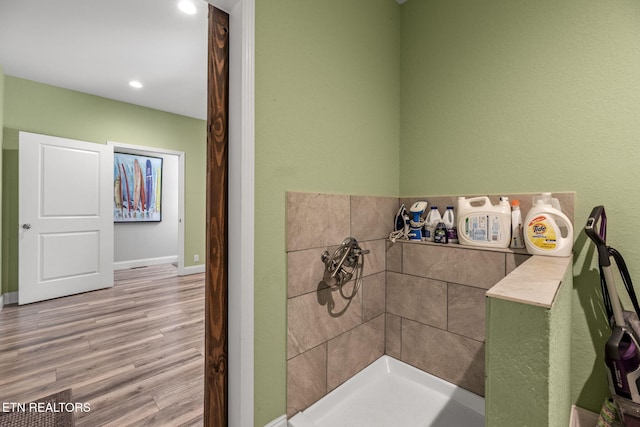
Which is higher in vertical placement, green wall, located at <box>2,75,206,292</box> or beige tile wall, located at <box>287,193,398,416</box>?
green wall, located at <box>2,75,206,292</box>

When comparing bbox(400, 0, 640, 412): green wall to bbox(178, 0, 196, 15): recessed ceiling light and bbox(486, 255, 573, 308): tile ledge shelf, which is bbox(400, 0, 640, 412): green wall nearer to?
bbox(486, 255, 573, 308): tile ledge shelf

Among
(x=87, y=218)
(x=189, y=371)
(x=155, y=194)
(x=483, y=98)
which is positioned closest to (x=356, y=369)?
(x=189, y=371)

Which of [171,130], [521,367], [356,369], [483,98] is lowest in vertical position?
[356,369]

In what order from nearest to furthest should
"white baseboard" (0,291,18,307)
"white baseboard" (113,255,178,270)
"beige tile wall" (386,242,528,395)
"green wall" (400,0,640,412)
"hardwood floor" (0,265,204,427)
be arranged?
"green wall" (400,0,640,412) < "beige tile wall" (386,242,528,395) < "hardwood floor" (0,265,204,427) < "white baseboard" (0,291,18,307) < "white baseboard" (113,255,178,270)

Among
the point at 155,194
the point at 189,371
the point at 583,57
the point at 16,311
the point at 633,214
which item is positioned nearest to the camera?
the point at 633,214

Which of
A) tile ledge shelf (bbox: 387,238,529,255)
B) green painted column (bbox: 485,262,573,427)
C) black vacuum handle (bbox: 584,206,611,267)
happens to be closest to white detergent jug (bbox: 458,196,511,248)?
tile ledge shelf (bbox: 387,238,529,255)

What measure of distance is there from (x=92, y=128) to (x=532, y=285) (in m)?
4.89

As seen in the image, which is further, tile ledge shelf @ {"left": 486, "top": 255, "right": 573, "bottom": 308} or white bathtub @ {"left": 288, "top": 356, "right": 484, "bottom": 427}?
white bathtub @ {"left": 288, "top": 356, "right": 484, "bottom": 427}

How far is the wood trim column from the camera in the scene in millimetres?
1133

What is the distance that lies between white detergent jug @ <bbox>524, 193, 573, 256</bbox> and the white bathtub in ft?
2.76

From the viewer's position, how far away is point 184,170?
4.59 metres

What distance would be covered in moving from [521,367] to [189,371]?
6.66 ft

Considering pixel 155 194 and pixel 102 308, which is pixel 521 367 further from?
pixel 155 194

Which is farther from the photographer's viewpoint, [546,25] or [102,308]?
[102,308]
